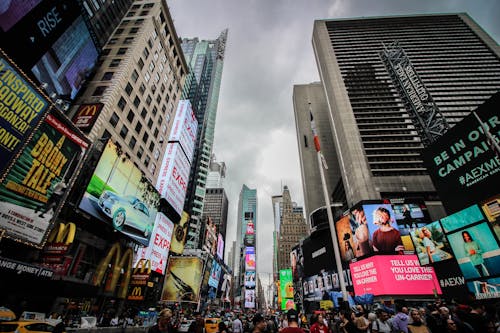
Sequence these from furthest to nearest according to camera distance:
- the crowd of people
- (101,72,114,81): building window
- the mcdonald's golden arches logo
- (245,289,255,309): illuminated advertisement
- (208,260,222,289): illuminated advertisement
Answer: (245,289,255,309): illuminated advertisement → (208,260,222,289): illuminated advertisement → (101,72,114,81): building window → the mcdonald's golden arches logo → the crowd of people

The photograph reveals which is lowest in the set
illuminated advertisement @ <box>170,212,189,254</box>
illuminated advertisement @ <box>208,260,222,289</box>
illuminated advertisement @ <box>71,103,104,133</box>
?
illuminated advertisement @ <box>208,260,222,289</box>

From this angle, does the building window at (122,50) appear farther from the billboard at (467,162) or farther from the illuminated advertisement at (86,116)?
the billboard at (467,162)

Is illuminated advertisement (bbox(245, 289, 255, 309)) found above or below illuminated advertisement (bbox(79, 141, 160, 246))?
below

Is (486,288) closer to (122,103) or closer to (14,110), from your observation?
(14,110)

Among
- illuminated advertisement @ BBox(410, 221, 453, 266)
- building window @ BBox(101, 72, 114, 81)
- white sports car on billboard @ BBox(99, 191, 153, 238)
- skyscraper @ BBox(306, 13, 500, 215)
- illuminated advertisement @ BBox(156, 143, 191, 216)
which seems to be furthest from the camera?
skyscraper @ BBox(306, 13, 500, 215)

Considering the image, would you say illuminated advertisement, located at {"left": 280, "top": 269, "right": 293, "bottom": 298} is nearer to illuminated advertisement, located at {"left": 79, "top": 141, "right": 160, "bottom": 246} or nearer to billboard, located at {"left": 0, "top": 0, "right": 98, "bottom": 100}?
illuminated advertisement, located at {"left": 79, "top": 141, "right": 160, "bottom": 246}

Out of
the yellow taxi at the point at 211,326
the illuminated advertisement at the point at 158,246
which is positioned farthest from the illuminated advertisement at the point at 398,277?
the illuminated advertisement at the point at 158,246

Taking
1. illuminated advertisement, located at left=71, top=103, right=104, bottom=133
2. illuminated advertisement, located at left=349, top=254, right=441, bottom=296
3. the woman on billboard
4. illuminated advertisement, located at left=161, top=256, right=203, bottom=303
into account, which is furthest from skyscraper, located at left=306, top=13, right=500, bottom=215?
illuminated advertisement, located at left=71, top=103, right=104, bottom=133

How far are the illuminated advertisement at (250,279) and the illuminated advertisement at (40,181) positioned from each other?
98052 millimetres

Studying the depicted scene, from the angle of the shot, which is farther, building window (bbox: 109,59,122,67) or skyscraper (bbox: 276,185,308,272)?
skyscraper (bbox: 276,185,308,272)

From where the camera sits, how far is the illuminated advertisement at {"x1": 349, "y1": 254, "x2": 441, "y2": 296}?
30781 millimetres

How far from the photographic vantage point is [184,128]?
48094 mm

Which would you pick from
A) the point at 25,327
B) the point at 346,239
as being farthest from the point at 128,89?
the point at 346,239

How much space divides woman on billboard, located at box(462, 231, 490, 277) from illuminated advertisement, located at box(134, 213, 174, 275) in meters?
35.1
